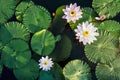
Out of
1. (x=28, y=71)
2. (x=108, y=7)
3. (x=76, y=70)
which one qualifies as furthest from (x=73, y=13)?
(x=28, y=71)

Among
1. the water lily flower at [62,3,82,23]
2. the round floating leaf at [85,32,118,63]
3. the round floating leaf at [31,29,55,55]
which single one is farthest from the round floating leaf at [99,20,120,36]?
the round floating leaf at [31,29,55,55]

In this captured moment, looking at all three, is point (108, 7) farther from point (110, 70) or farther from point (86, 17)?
point (110, 70)

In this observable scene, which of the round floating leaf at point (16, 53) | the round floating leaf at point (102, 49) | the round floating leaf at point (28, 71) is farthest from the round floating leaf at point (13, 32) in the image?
the round floating leaf at point (102, 49)

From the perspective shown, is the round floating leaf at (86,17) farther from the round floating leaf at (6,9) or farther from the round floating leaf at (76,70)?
the round floating leaf at (6,9)

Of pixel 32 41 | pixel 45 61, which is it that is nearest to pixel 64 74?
pixel 45 61

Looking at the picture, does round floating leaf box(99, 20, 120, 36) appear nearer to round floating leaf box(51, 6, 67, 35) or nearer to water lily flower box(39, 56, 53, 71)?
round floating leaf box(51, 6, 67, 35)

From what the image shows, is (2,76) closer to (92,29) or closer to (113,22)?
(92,29)
